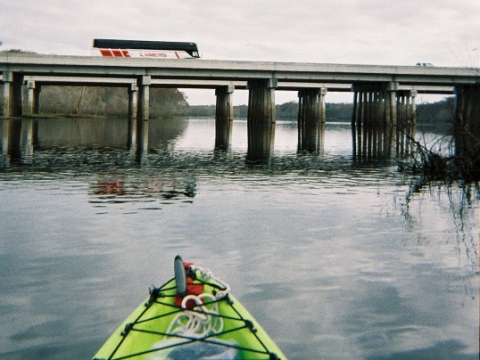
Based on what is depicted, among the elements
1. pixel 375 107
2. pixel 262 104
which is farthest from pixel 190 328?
pixel 375 107

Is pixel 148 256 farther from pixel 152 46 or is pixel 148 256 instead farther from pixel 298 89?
pixel 298 89

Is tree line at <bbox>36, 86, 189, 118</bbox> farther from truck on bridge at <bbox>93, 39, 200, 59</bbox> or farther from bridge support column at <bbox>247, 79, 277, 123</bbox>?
truck on bridge at <bbox>93, 39, 200, 59</bbox>

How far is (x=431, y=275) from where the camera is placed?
1009cm

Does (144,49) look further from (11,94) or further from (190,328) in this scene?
(190,328)

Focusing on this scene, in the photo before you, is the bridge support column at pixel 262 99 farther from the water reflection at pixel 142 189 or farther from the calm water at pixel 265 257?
the calm water at pixel 265 257

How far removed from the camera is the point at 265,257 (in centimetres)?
1093

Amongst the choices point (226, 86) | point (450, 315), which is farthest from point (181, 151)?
point (226, 86)

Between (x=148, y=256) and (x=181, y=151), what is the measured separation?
997 inches

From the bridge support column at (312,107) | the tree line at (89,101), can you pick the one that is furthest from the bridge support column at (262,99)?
the tree line at (89,101)

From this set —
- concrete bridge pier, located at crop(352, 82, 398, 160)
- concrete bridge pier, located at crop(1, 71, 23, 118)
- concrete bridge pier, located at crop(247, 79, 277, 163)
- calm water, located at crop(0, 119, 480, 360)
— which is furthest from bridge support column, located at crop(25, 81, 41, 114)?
calm water, located at crop(0, 119, 480, 360)

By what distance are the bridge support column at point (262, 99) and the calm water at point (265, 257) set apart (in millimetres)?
50236

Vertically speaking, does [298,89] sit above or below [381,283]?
above

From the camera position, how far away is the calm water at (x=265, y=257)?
24.5 feet

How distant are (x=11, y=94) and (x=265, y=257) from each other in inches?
2510
